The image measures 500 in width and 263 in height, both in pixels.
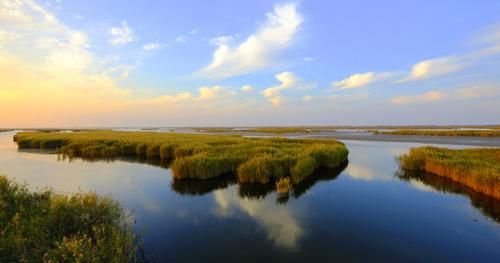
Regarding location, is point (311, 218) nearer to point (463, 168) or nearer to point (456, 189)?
point (456, 189)

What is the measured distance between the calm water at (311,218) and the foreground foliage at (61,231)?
5.82 ft

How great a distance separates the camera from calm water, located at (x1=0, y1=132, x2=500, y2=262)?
27.3 ft

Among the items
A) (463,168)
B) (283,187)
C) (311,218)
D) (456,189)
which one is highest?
(463,168)

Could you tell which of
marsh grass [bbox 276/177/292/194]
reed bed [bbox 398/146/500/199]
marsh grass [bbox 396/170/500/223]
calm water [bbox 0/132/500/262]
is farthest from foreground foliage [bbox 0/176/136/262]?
reed bed [bbox 398/146/500/199]

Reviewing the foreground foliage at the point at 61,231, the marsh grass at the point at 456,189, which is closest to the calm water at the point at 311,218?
the marsh grass at the point at 456,189

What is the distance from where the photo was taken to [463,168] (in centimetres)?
1670

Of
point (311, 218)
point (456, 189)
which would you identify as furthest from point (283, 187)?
point (456, 189)

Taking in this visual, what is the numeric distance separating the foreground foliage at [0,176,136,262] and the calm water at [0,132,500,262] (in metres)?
1.77

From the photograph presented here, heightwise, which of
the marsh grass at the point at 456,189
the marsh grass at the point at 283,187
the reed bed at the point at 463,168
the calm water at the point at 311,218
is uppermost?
the reed bed at the point at 463,168

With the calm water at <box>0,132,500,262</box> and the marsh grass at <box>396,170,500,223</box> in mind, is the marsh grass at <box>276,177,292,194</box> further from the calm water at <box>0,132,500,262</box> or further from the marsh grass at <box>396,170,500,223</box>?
the marsh grass at <box>396,170,500,223</box>

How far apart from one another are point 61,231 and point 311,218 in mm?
8488

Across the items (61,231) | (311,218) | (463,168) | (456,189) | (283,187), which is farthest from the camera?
(463,168)

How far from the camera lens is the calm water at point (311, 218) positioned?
833cm

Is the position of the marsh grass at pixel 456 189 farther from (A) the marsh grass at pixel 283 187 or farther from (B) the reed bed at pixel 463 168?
(A) the marsh grass at pixel 283 187
